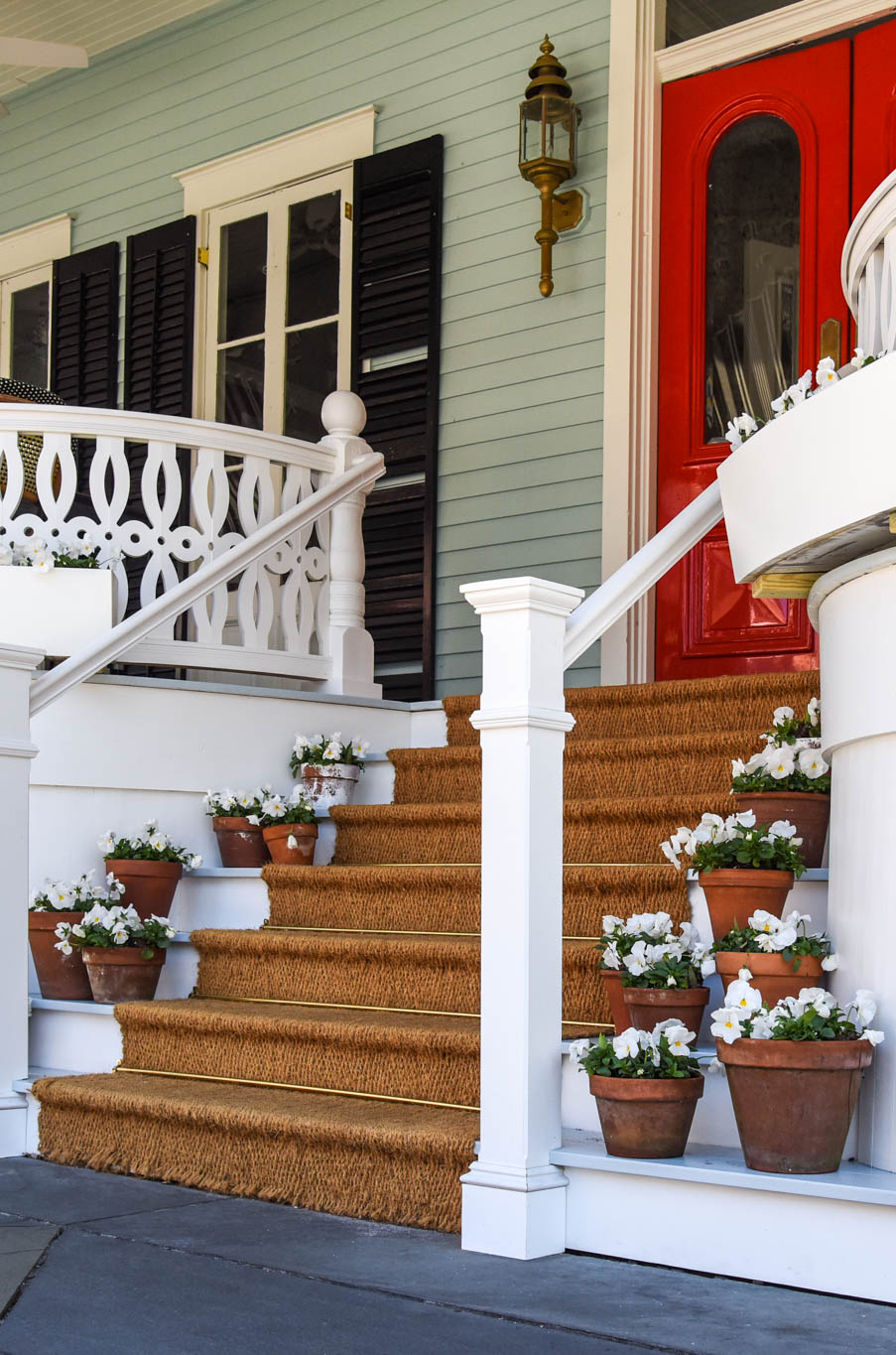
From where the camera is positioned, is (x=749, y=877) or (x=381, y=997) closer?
(x=749, y=877)

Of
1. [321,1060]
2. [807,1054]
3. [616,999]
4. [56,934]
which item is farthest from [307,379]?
[807,1054]

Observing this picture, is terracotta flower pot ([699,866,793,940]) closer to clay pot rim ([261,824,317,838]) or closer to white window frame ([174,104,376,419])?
clay pot rim ([261,824,317,838])

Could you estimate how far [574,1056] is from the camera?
9.52 feet

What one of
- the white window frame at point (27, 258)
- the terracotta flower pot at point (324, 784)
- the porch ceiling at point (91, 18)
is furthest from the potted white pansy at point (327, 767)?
the porch ceiling at point (91, 18)

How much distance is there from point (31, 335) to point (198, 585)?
154 inches

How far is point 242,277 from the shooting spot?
23.2 feet

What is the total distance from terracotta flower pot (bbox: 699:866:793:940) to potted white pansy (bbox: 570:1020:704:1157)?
37cm

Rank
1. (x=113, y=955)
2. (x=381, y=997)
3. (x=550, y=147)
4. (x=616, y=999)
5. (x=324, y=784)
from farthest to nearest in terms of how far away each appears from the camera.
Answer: (x=550, y=147) < (x=324, y=784) < (x=113, y=955) < (x=381, y=997) < (x=616, y=999)

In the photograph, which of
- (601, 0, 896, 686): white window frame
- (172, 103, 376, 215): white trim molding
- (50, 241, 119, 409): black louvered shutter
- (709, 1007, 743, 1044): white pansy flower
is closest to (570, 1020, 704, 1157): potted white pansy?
(709, 1007, 743, 1044): white pansy flower

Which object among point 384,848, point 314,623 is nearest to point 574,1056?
point 384,848

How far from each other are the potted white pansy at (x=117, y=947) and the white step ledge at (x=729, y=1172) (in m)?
1.52

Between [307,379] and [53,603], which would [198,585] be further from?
[307,379]

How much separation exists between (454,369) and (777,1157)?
13.4 ft

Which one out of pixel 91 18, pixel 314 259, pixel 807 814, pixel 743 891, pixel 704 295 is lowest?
pixel 743 891
